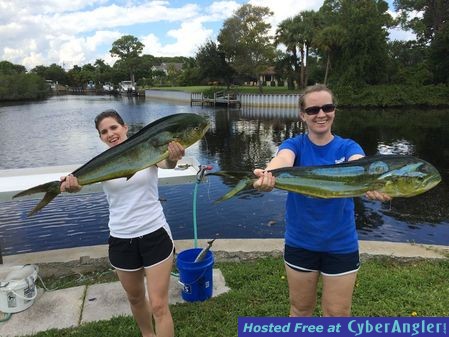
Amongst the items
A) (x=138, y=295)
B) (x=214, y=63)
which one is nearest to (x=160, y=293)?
(x=138, y=295)

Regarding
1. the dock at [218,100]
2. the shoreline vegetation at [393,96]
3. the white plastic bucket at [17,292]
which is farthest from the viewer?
the dock at [218,100]

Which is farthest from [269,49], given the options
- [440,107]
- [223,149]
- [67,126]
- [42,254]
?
[42,254]

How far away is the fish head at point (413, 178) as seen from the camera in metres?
2.86

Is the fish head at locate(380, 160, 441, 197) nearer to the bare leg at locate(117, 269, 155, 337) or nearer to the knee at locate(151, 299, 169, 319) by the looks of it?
the knee at locate(151, 299, 169, 319)

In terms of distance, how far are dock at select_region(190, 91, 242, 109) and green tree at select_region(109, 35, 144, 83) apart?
70.0 m

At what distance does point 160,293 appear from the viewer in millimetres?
3566

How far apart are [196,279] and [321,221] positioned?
2526 mm

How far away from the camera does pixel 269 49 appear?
6266 centimetres

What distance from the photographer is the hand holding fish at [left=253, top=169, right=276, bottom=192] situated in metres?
3.05

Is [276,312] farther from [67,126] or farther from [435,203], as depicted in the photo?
[67,126]

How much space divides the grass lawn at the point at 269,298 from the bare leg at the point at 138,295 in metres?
0.65

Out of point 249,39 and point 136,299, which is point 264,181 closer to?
point 136,299

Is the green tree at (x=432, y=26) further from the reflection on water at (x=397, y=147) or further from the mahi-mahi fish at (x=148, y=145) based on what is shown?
the mahi-mahi fish at (x=148, y=145)

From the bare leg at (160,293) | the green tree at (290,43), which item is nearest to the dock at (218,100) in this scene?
the green tree at (290,43)
